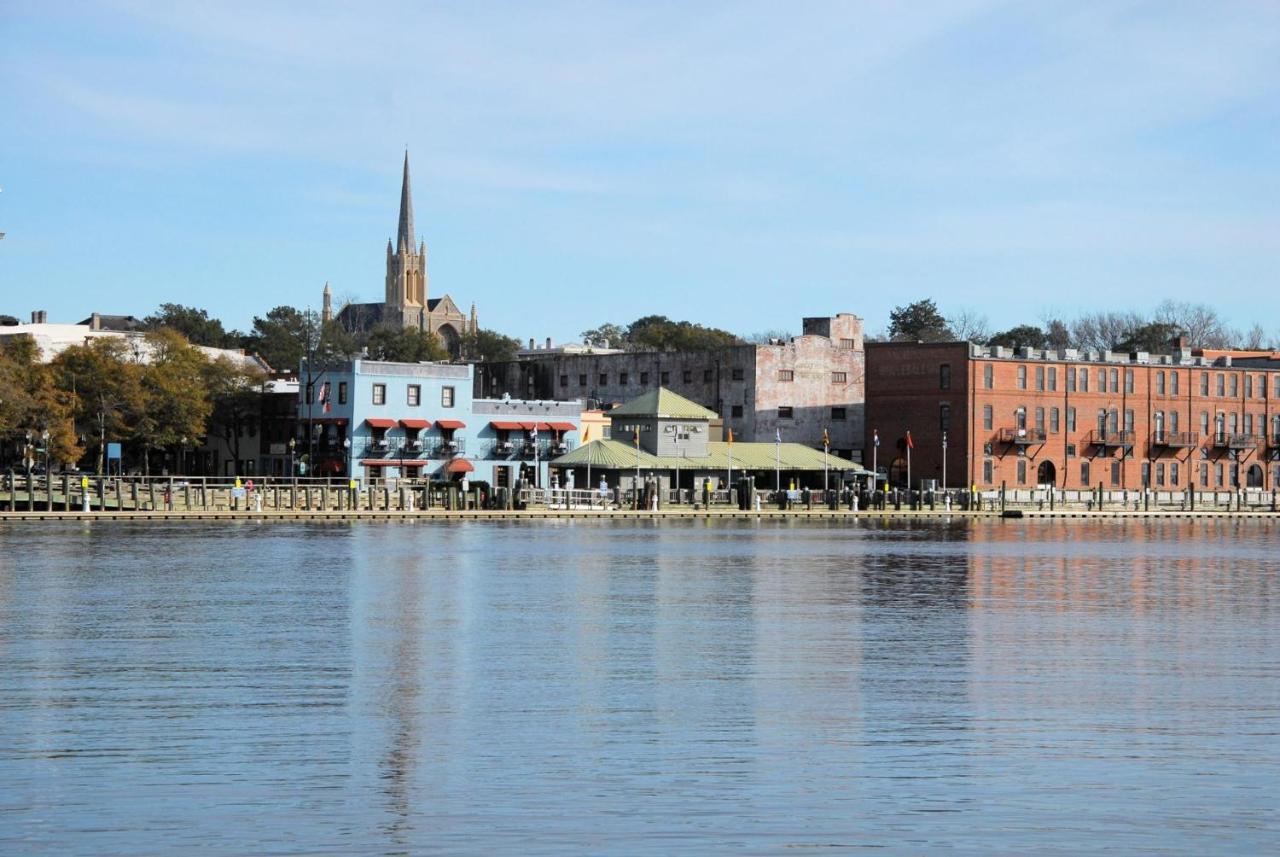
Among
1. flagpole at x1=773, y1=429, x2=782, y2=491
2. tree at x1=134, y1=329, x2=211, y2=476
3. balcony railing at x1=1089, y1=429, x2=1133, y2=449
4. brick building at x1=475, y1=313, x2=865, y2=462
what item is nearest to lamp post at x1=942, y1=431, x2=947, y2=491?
brick building at x1=475, y1=313, x2=865, y2=462

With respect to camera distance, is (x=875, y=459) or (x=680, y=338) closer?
(x=875, y=459)

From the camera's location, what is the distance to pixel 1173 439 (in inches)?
5428

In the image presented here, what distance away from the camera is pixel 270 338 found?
18725 cm

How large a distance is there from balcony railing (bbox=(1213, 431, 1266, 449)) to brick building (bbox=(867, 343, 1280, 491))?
0.35ft

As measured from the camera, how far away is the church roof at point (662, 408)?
123 meters

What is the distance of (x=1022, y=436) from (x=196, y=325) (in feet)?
308

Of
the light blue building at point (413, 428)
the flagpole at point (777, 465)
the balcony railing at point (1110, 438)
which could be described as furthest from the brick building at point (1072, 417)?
the light blue building at point (413, 428)

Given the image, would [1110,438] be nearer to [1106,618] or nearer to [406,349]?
[406,349]

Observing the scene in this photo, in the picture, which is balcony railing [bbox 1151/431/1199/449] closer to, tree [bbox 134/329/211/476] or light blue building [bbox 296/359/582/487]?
light blue building [bbox 296/359/582/487]

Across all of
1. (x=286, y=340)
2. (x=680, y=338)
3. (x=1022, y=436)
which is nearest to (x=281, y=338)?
Result: (x=286, y=340)

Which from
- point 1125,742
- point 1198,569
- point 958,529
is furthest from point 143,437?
point 1125,742

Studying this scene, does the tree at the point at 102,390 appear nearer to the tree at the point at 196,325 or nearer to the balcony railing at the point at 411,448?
the balcony railing at the point at 411,448

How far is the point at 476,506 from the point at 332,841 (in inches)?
3719

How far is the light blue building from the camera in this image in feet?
385
